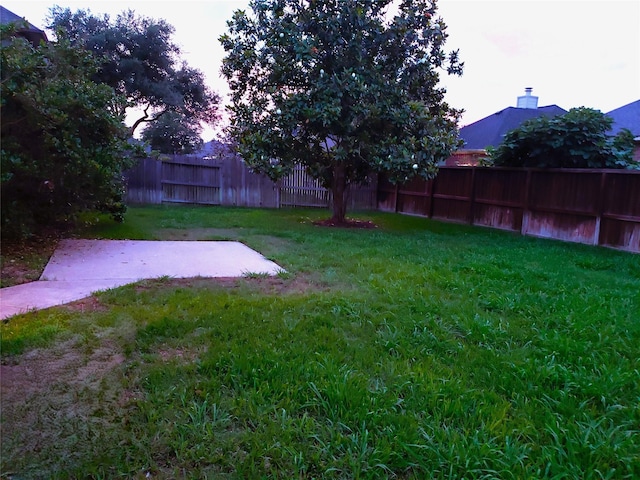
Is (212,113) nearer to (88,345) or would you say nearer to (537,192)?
(537,192)

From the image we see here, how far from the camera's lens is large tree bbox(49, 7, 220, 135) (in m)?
16.1

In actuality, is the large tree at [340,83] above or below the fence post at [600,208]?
above

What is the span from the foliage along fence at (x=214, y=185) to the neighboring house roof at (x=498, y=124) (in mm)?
7571

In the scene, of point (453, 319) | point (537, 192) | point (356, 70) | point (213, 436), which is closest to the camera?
point (213, 436)

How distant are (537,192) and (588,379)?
792 centimetres

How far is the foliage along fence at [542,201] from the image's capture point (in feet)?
26.8

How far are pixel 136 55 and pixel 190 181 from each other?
21.1ft

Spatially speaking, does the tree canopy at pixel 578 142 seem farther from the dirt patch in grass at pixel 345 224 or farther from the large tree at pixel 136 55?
the large tree at pixel 136 55

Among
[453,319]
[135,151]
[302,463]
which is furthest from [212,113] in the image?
[302,463]

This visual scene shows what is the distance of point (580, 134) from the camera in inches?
367

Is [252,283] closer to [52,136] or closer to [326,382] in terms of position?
[326,382]

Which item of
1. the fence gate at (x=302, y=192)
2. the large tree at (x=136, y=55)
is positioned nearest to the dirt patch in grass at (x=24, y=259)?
the fence gate at (x=302, y=192)

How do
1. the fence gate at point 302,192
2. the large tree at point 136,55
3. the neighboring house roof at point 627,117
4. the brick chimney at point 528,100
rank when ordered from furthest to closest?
the brick chimney at point 528,100, the large tree at point 136,55, the neighboring house roof at point 627,117, the fence gate at point 302,192

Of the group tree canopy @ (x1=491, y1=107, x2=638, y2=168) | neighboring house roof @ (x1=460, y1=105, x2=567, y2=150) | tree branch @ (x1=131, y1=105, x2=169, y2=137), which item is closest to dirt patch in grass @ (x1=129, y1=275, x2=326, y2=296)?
tree canopy @ (x1=491, y1=107, x2=638, y2=168)
